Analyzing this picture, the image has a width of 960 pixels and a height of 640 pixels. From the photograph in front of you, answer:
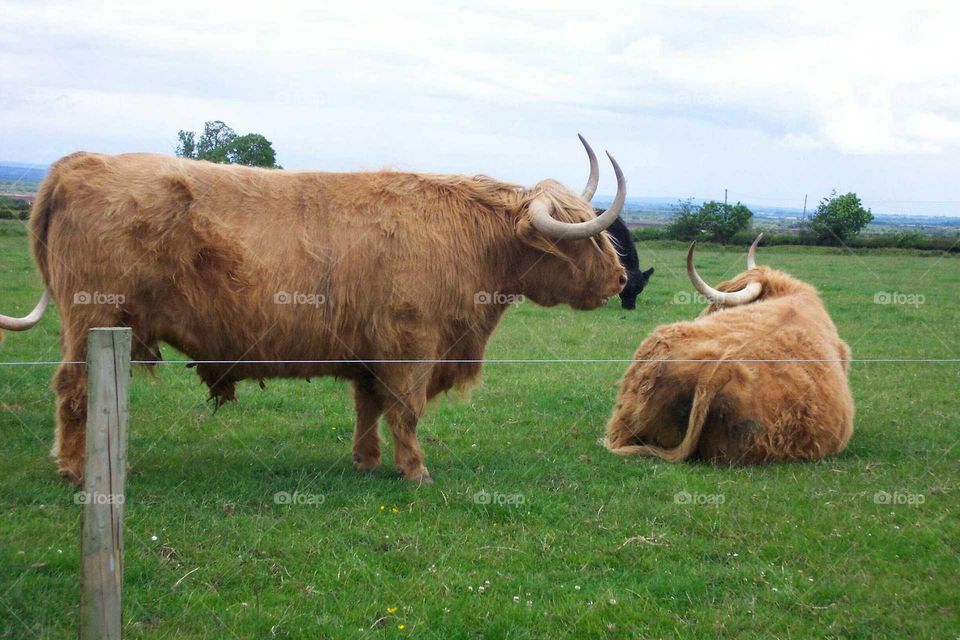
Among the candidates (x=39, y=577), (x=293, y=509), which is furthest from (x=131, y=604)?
(x=293, y=509)

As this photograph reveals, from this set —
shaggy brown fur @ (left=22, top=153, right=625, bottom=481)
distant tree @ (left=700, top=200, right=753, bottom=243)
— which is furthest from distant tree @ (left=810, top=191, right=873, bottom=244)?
shaggy brown fur @ (left=22, top=153, right=625, bottom=481)

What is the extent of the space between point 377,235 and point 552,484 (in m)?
1.87

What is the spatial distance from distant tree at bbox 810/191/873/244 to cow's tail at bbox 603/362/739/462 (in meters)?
8.81

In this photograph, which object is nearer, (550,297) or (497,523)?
(497,523)

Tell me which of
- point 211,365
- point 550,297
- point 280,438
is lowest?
point 280,438

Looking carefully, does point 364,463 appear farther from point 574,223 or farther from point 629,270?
point 629,270

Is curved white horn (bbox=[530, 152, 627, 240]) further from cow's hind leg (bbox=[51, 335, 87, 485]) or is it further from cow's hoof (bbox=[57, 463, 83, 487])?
cow's hoof (bbox=[57, 463, 83, 487])

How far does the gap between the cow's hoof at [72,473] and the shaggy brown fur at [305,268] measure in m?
0.02

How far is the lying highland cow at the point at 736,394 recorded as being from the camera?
19.4ft

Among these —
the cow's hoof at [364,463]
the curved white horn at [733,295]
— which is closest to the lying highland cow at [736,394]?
the curved white horn at [733,295]

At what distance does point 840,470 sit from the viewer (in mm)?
5910

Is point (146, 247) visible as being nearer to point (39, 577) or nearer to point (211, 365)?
point (211, 365)

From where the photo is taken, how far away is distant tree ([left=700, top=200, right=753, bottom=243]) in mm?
20938

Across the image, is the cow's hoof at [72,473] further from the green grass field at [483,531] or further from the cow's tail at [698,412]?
the cow's tail at [698,412]
